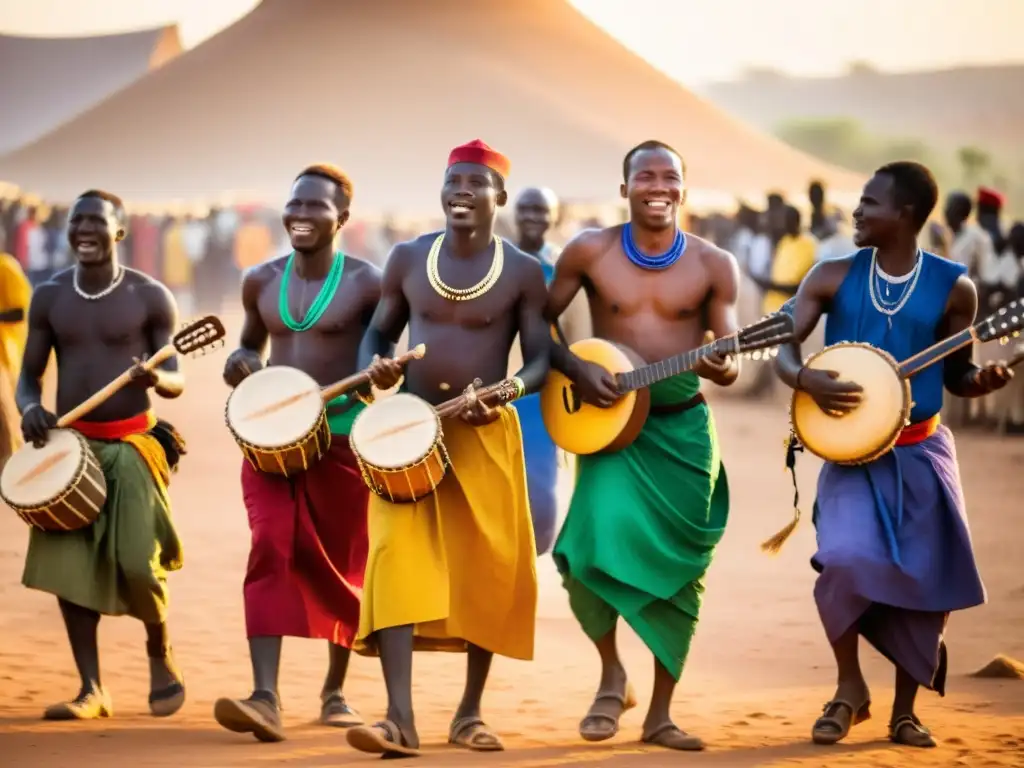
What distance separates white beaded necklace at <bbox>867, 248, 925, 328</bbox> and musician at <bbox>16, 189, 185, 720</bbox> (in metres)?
2.90

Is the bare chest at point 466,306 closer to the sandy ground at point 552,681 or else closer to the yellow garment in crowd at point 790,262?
the sandy ground at point 552,681

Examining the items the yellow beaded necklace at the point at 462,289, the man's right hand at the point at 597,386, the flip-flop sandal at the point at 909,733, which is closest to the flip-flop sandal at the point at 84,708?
the yellow beaded necklace at the point at 462,289

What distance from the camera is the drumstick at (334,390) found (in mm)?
7070

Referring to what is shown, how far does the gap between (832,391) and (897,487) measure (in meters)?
0.48

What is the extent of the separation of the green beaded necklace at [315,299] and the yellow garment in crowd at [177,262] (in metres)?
33.1

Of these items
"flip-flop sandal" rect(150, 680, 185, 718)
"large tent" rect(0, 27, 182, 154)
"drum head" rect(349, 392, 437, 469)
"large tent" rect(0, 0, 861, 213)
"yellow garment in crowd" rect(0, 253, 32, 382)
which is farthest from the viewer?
"large tent" rect(0, 27, 182, 154)

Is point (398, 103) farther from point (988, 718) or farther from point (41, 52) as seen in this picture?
point (988, 718)

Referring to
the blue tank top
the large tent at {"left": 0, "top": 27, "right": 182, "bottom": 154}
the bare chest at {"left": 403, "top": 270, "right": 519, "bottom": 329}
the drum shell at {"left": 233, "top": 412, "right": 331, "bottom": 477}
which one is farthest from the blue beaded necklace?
the large tent at {"left": 0, "top": 27, "right": 182, "bottom": 154}

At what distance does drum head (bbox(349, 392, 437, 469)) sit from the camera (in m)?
6.99

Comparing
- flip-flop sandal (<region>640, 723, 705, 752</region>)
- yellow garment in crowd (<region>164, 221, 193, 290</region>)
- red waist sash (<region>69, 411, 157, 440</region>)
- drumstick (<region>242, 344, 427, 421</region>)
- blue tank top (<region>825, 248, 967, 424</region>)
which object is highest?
yellow garment in crowd (<region>164, 221, 193, 290</region>)

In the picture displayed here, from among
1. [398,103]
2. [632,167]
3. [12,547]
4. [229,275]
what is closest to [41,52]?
[398,103]

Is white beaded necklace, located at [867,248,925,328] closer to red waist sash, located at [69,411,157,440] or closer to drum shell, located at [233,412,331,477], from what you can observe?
drum shell, located at [233,412,331,477]

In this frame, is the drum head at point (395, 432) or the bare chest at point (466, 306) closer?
the drum head at point (395, 432)

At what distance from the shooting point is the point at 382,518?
7238 mm
